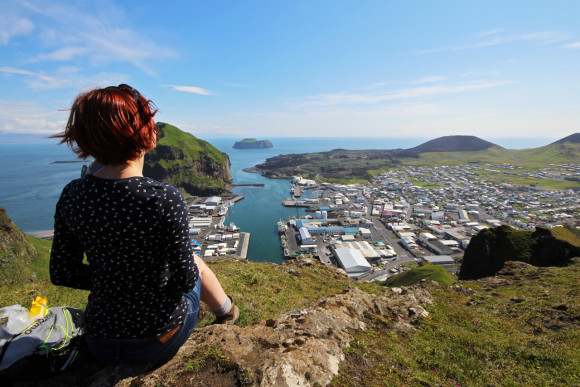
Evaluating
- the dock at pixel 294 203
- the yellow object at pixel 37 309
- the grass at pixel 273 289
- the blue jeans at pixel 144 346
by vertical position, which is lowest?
the dock at pixel 294 203

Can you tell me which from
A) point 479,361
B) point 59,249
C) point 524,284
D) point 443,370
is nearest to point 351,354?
point 443,370

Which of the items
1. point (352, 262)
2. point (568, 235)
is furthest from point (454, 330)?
point (352, 262)

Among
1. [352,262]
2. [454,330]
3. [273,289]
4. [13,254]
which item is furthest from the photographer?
[352,262]

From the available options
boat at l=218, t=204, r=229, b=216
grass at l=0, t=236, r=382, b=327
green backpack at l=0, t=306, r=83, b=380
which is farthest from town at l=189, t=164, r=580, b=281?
green backpack at l=0, t=306, r=83, b=380

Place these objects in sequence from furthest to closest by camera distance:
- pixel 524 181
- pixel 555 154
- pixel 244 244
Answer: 1. pixel 555 154
2. pixel 524 181
3. pixel 244 244

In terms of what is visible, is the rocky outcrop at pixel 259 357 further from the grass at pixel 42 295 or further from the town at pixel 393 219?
the town at pixel 393 219

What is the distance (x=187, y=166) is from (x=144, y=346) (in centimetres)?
13166

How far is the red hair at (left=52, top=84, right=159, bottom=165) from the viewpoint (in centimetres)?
197

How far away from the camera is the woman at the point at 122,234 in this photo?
6.73 ft

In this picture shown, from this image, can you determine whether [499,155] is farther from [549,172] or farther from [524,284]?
[524,284]

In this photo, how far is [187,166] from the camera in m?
125

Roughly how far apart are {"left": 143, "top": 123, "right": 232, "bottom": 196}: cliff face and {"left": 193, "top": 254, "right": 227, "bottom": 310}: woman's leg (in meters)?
106

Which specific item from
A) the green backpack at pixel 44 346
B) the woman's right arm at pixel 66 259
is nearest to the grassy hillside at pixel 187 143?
the green backpack at pixel 44 346

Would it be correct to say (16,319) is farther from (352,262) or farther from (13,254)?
(13,254)
